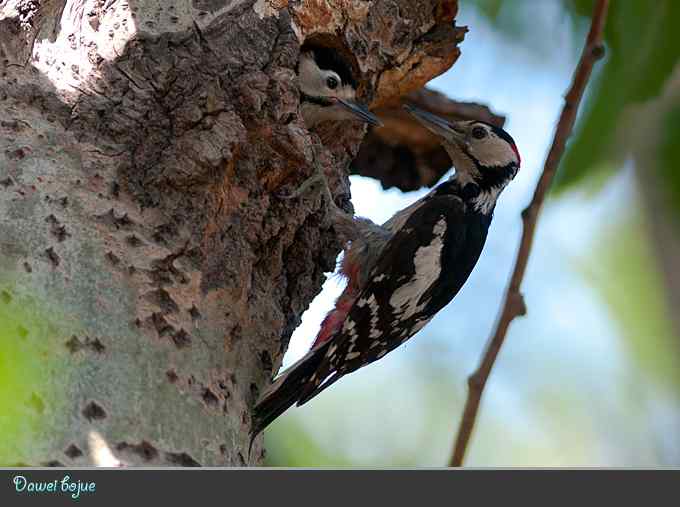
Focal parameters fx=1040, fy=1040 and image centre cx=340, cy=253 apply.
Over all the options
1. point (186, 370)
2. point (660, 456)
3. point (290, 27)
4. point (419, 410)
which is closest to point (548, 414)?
point (419, 410)

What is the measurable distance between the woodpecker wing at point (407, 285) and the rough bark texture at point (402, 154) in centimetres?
128

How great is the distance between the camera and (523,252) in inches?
125

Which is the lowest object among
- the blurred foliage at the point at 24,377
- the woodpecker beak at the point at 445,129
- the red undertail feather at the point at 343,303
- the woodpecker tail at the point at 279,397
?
the blurred foliage at the point at 24,377

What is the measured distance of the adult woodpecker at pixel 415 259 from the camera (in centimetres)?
389

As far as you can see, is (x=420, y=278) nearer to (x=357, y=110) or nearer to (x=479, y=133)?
(x=357, y=110)

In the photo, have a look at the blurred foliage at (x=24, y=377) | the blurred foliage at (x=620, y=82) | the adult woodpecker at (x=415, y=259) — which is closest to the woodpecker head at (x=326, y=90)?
the adult woodpecker at (x=415, y=259)

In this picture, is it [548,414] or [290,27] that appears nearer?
[290,27]

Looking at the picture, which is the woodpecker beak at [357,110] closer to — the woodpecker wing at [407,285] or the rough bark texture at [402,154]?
the woodpecker wing at [407,285]

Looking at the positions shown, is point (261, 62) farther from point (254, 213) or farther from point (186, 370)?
point (186, 370)

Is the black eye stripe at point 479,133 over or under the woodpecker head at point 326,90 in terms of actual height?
over

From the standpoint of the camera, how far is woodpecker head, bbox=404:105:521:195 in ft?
15.8

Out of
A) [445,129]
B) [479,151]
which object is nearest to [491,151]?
[479,151]
